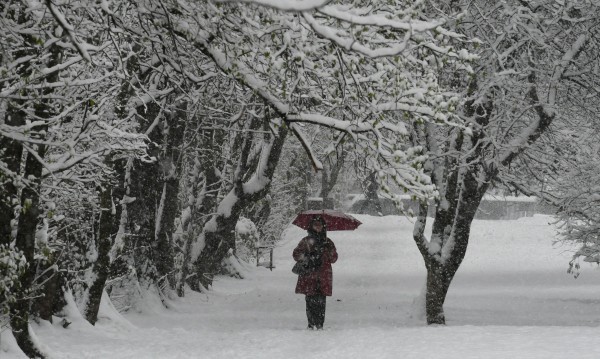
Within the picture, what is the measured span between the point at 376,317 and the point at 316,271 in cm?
424

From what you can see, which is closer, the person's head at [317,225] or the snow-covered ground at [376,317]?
the snow-covered ground at [376,317]

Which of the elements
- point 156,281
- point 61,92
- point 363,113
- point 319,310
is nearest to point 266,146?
point 156,281

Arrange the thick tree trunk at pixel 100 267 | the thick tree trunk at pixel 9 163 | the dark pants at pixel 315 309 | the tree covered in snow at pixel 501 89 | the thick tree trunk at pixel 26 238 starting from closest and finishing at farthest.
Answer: the thick tree trunk at pixel 9 163
the thick tree trunk at pixel 26 238
the thick tree trunk at pixel 100 267
the tree covered in snow at pixel 501 89
the dark pants at pixel 315 309

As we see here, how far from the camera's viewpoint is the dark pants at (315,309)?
1243 cm

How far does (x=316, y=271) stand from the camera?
12445 millimetres

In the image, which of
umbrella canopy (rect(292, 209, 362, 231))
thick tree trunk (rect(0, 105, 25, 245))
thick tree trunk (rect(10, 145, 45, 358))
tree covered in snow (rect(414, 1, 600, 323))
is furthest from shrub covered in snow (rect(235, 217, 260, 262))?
thick tree trunk (rect(0, 105, 25, 245))

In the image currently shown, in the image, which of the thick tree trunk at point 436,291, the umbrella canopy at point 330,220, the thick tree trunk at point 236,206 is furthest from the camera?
the thick tree trunk at point 236,206

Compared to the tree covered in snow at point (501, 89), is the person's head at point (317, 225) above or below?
below

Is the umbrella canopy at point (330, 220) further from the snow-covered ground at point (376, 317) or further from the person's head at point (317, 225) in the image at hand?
the snow-covered ground at point (376, 317)

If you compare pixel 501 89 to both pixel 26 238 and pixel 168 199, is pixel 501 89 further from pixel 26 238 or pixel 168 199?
pixel 26 238

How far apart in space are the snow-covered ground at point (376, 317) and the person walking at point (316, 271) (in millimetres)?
446

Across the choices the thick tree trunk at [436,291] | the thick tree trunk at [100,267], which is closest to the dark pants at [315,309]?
the thick tree trunk at [436,291]

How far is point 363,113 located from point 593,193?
36.9 ft

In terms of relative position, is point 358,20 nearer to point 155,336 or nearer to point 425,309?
point 155,336
